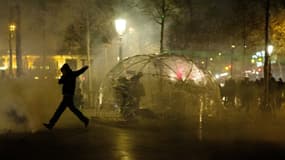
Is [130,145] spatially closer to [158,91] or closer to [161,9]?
[158,91]

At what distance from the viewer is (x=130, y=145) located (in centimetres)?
1170

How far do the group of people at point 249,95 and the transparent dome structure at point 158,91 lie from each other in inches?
122

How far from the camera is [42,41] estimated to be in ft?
106

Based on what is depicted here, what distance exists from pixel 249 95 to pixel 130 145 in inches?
464

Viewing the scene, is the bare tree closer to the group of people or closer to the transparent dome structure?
the group of people

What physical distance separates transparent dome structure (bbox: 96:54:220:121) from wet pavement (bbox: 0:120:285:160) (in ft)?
9.73

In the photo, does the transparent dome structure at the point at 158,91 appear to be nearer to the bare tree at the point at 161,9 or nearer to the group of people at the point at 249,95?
the group of people at the point at 249,95

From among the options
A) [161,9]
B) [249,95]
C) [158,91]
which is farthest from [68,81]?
[161,9]

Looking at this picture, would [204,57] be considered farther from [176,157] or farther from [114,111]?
[176,157]

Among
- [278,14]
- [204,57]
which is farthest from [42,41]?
[278,14]

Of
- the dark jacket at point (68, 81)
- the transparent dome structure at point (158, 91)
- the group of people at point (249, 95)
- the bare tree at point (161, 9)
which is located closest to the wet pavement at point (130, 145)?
the dark jacket at point (68, 81)

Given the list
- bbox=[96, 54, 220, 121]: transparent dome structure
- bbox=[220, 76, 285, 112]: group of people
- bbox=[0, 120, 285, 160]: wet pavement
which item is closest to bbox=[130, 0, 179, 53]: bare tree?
bbox=[220, 76, 285, 112]: group of people

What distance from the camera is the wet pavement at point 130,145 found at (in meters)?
10.4

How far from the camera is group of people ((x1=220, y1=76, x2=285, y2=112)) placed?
2212cm
